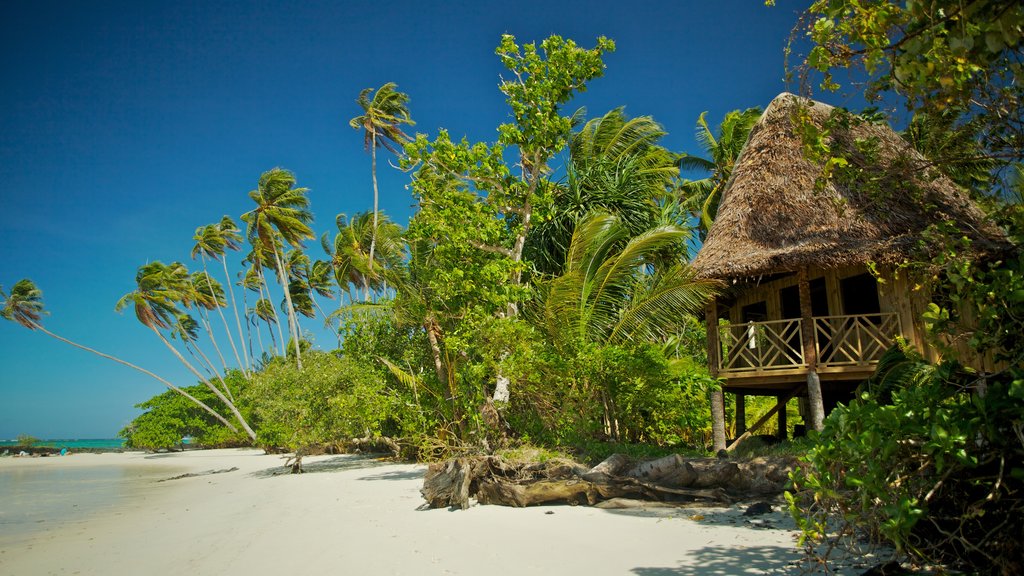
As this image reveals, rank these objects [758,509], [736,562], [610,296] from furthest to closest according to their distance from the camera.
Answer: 1. [610,296]
2. [758,509]
3. [736,562]

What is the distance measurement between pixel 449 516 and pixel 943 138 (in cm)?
515

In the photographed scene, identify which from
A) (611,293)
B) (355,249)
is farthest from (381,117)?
(611,293)

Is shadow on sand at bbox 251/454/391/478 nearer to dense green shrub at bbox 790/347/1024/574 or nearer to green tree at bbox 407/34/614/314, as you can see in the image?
green tree at bbox 407/34/614/314

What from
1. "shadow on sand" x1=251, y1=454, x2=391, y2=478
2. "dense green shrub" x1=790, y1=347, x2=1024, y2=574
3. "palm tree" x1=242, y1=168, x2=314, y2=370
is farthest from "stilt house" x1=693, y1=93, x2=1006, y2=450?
"palm tree" x1=242, y1=168, x2=314, y2=370

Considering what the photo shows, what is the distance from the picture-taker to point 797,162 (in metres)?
10.0

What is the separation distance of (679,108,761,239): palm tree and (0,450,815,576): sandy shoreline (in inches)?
487

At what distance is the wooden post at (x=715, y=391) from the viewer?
944 cm

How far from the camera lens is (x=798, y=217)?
9352mm

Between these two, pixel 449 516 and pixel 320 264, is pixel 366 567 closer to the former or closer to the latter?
pixel 449 516

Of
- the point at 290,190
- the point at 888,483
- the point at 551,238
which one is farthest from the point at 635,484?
the point at 290,190

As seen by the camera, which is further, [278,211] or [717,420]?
[278,211]

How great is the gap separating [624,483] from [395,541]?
2.39 meters

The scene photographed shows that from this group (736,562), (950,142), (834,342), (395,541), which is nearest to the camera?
(736,562)

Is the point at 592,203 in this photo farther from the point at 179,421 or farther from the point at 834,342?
the point at 179,421
